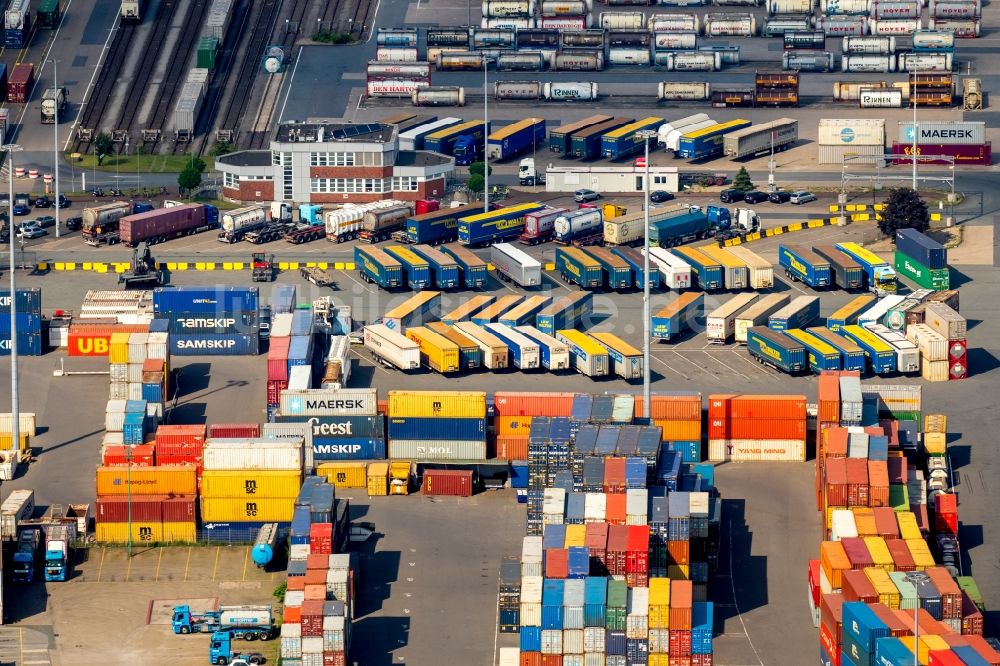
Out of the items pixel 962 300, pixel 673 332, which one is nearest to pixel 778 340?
pixel 673 332

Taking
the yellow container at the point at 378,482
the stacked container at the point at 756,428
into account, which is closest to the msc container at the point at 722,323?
the stacked container at the point at 756,428

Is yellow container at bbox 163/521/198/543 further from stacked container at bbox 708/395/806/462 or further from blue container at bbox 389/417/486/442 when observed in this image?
stacked container at bbox 708/395/806/462

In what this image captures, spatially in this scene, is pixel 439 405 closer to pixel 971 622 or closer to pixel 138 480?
pixel 138 480

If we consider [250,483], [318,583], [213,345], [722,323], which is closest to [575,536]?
[318,583]

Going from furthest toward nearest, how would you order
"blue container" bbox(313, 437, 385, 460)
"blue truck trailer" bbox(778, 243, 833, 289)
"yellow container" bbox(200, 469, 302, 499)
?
1. "blue truck trailer" bbox(778, 243, 833, 289)
2. "blue container" bbox(313, 437, 385, 460)
3. "yellow container" bbox(200, 469, 302, 499)

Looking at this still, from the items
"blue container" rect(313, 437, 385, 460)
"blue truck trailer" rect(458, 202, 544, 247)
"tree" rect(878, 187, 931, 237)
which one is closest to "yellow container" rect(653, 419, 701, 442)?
"blue container" rect(313, 437, 385, 460)

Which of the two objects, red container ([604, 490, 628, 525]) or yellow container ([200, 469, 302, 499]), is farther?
yellow container ([200, 469, 302, 499])

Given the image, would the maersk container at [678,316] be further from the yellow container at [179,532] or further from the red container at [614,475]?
A: the yellow container at [179,532]
